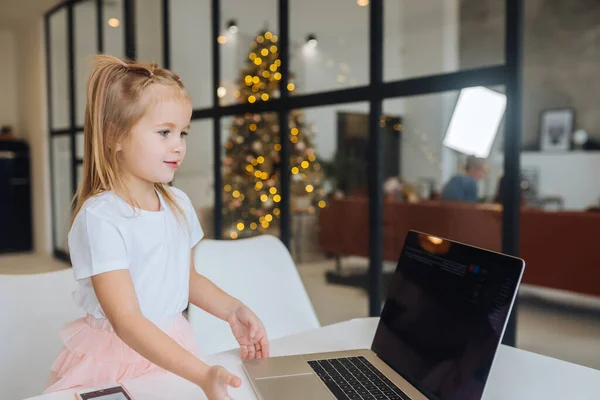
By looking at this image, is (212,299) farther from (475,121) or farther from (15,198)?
(15,198)

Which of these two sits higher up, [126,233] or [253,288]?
[126,233]

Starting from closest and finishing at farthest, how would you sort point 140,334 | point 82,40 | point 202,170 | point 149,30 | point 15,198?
point 140,334
point 202,170
point 149,30
point 82,40
point 15,198

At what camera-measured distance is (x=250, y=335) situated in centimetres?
117

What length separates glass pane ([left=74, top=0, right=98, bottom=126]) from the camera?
18.2 feet

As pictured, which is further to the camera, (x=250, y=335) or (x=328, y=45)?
(x=328, y=45)

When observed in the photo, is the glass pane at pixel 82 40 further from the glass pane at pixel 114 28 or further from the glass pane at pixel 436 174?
the glass pane at pixel 436 174

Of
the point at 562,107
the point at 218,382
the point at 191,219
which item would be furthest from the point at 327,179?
the point at 562,107

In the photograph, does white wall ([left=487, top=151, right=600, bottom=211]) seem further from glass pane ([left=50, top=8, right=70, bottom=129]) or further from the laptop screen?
the laptop screen

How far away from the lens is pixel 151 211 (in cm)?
117

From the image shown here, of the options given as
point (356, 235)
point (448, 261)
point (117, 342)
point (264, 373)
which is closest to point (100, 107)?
point (117, 342)

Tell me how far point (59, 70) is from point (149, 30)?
2347 mm

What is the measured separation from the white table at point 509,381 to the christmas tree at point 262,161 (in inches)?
73.4

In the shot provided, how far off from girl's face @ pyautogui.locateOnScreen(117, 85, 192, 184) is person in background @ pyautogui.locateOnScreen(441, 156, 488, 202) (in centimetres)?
157

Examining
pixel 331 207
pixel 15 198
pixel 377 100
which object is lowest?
pixel 15 198
